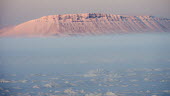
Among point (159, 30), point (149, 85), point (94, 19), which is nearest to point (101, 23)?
point (94, 19)

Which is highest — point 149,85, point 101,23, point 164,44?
point 101,23

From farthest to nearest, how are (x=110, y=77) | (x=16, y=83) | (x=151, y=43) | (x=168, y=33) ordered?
(x=151, y=43)
(x=168, y=33)
(x=110, y=77)
(x=16, y=83)

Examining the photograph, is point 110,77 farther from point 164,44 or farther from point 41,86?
point 164,44

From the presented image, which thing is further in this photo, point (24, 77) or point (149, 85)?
point (24, 77)

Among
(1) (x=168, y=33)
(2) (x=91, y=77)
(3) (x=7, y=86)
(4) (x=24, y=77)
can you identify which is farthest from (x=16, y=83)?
(1) (x=168, y=33)

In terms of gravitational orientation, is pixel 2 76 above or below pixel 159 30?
below

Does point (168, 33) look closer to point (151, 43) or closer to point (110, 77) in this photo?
point (151, 43)

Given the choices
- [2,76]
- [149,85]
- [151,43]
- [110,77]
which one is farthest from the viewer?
[151,43]
